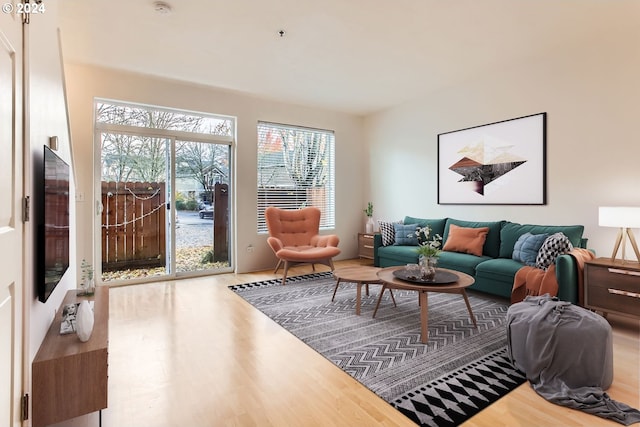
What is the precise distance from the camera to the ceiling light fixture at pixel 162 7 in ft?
8.76

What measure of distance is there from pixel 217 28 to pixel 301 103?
8.22ft

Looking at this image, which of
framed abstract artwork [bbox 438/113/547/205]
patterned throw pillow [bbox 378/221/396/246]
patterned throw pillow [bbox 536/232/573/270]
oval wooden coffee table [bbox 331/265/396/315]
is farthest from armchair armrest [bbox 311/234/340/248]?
patterned throw pillow [bbox 536/232/573/270]

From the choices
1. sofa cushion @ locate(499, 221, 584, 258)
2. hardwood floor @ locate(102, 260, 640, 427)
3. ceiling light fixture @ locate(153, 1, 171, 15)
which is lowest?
hardwood floor @ locate(102, 260, 640, 427)

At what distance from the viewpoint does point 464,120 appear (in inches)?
181

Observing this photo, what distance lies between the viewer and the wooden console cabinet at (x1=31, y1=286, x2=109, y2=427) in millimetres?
1434

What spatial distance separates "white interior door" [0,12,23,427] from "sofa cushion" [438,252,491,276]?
150 inches

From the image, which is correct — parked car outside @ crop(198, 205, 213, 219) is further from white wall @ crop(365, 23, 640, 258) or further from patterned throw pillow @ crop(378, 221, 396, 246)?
white wall @ crop(365, 23, 640, 258)

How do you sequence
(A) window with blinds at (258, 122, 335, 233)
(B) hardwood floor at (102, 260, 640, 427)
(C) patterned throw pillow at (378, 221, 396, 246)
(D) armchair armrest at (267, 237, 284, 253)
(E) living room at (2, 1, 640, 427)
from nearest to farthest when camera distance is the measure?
1. (B) hardwood floor at (102, 260, 640, 427)
2. (E) living room at (2, 1, 640, 427)
3. (D) armchair armrest at (267, 237, 284, 253)
4. (C) patterned throw pillow at (378, 221, 396, 246)
5. (A) window with blinds at (258, 122, 335, 233)

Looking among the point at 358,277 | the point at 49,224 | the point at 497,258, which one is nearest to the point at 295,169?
the point at 358,277

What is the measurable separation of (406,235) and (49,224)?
422 centimetres

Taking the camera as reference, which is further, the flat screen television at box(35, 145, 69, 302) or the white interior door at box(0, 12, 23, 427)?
the flat screen television at box(35, 145, 69, 302)

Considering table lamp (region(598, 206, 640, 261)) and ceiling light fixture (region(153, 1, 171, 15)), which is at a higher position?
ceiling light fixture (region(153, 1, 171, 15))

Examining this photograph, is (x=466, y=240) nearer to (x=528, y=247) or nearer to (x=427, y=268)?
(x=528, y=247)

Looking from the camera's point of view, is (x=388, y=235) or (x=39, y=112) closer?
(x=39, y=112)
